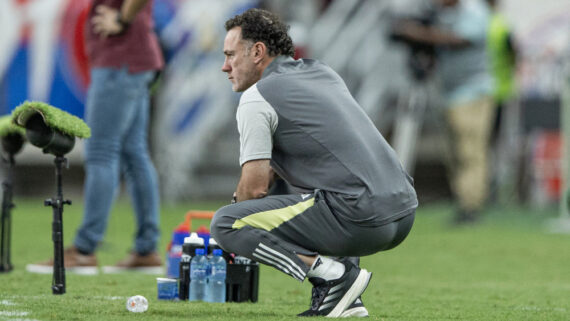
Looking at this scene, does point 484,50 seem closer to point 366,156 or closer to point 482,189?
point 482,189

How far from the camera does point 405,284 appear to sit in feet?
19.0

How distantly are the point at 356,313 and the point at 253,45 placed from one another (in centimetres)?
115

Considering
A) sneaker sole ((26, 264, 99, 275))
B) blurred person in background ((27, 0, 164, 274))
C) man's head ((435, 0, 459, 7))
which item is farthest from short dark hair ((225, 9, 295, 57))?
man's head ((435, 0, 459, 7))

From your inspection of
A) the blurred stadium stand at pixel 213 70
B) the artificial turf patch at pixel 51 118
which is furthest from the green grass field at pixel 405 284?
the blurred stadium stand at pixel 213 70

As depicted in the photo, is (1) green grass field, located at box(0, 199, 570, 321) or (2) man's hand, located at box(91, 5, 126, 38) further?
(2) man's hand, located at box(91, 5, 126, 38)

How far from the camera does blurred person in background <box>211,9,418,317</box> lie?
13.3 ft

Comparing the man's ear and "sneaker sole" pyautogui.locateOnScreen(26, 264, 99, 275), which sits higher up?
the man's ear

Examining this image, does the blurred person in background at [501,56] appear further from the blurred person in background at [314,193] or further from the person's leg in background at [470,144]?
the blurred person in background at [314,193]

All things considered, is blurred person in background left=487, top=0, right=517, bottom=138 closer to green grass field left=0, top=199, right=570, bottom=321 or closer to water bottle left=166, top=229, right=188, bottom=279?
green grass field left=0, top=199, right=570, bottom=321

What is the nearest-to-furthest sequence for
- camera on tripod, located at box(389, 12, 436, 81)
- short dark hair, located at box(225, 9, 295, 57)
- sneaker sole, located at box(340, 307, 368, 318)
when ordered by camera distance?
1. sneaker sole, located at box(340, 307, 368, 318)
2. short dark hair, located at box(225, 9, 295, 57)
3. camera on tripod, located at box(389, 12, 436, 81)

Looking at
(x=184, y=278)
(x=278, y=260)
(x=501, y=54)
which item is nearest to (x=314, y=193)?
(x=278, y=260)

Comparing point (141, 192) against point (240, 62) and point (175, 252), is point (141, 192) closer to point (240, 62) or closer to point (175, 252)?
point (175, 252)

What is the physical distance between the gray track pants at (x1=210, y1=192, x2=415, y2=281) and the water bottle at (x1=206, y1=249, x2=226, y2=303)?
55cm

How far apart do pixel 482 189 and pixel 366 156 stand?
656 centimetres
